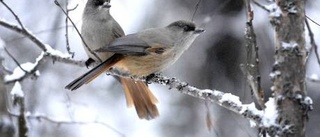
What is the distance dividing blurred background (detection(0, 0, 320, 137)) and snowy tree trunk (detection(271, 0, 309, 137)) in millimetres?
4365

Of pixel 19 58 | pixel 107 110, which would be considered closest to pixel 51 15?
pixel 19 58

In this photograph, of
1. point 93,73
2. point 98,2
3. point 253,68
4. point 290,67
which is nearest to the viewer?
point 290,67

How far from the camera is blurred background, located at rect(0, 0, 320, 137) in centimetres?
757

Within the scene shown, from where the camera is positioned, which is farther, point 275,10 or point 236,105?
point 236,105

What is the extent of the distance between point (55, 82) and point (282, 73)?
22.6 feet

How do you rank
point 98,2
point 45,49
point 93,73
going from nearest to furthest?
point 93,73
point 45,49
point 98,2

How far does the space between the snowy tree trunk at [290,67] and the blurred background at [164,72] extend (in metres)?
4.36

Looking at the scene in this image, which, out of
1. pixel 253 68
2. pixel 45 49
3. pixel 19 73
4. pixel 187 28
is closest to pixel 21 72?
pixel 19 73

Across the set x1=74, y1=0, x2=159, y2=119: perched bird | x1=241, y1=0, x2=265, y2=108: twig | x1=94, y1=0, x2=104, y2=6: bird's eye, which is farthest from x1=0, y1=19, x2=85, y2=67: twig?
x1=241, y1=0, x2=265, y2=108: twig

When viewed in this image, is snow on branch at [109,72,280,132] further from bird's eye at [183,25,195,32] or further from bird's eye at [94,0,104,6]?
bird's eye at [94,0,104,6]

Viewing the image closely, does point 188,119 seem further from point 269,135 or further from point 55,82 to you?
point 269,135

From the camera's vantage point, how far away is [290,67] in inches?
101

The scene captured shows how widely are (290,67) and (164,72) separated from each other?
6.25 meters

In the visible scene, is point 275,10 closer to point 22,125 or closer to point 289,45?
point 289,45
